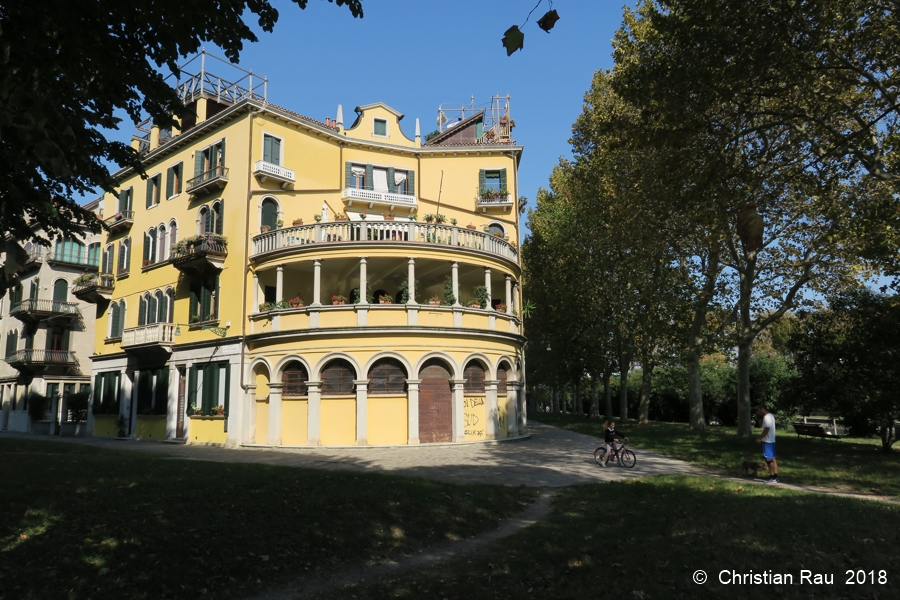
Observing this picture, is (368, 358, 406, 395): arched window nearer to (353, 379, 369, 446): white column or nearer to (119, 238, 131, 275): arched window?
(353, 379, 369, 446): white column

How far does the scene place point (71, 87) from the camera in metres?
8.34

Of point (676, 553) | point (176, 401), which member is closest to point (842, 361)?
point (676, 553)

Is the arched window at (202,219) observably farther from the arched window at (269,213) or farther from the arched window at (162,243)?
the arched window at (269,213)

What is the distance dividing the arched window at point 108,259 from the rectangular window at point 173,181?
752 centimetres

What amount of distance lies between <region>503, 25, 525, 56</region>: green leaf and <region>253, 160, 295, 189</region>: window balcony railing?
81.7 feet

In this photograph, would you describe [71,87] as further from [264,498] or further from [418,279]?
[418,279]

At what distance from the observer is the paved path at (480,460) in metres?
15.9

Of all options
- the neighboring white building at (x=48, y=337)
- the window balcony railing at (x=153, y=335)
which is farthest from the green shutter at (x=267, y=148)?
the neighboring white building at (x=48, y=337)

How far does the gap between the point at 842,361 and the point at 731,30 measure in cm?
1307

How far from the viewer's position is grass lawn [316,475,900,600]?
6480mm

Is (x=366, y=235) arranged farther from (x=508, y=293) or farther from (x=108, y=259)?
(x=108, y=259)

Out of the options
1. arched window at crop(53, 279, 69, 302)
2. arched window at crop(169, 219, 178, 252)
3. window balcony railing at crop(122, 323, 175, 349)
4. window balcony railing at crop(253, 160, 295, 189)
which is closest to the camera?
window balcony railing at crop(253, 160, 295, 189)

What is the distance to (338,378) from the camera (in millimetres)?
24391

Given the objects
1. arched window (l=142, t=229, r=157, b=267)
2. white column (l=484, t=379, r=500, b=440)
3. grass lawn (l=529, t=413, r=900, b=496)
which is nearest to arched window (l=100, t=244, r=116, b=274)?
arched window (l=142, t=229, r=157, b=267)
